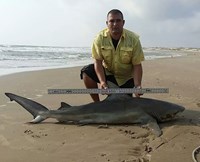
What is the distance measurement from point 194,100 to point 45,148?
3588mm

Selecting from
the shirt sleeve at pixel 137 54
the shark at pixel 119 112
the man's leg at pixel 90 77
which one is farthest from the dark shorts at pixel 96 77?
the shark at pixel 119 112

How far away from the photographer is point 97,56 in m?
5.39

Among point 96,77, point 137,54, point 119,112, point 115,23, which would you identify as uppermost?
point 115,23

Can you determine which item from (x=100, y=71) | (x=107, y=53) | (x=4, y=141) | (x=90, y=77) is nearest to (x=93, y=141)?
(x=4, y=141)

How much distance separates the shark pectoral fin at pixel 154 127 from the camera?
412 centimetres

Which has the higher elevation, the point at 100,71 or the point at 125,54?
the point at 125,54

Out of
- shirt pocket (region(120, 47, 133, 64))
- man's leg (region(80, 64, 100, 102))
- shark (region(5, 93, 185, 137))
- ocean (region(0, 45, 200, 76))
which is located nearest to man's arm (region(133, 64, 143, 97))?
shirt pocket (region(120, 47, 133, 64))

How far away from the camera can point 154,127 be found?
430cm

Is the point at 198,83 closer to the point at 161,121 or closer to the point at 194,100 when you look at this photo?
the point at 194,100

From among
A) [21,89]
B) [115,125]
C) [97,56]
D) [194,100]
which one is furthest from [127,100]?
[21,89]

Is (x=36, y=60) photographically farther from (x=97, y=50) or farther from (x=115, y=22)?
(x=115, y=22)

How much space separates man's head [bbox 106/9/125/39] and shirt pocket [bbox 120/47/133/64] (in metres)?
0.24

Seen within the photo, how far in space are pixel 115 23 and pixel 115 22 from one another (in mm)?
15

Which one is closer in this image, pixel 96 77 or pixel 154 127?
pixel 154 127
